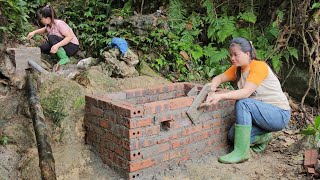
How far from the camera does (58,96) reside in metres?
3.97

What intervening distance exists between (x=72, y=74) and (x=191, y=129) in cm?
205

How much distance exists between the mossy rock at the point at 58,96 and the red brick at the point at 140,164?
1.13 meters

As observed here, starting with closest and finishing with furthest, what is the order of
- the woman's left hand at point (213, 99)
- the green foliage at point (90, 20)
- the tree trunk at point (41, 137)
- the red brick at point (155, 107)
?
1. the tree trunk at point (41, 137)
2. the red brick at point (155, 107)
3. the woman's left hand at point (213, 99)
4. the green foliage at point (90, 20)

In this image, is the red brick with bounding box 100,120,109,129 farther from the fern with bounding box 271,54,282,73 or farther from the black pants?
the fern with bounding box 271,54,282,73

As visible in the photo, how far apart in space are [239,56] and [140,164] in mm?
1571

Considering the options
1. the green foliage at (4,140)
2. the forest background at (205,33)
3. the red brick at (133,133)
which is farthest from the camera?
the forest background at (205,33)

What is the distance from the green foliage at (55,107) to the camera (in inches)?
149

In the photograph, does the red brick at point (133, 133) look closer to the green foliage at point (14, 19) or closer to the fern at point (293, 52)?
the green foliage at point (14, 19)

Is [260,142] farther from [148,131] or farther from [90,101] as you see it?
[90,101]

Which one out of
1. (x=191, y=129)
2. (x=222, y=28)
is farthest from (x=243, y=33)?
(x=191, y=129)

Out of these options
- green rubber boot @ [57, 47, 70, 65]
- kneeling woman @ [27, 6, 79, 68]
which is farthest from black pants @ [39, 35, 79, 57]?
green rubber boot @ [57, 47, 70, 65]

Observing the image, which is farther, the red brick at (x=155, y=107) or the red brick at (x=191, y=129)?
the red brick at (x=191, y=129)

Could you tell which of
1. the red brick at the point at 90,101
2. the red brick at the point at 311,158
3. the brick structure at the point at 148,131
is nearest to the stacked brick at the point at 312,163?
the red brick at the point at 311,158

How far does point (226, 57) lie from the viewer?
583 centimetres
